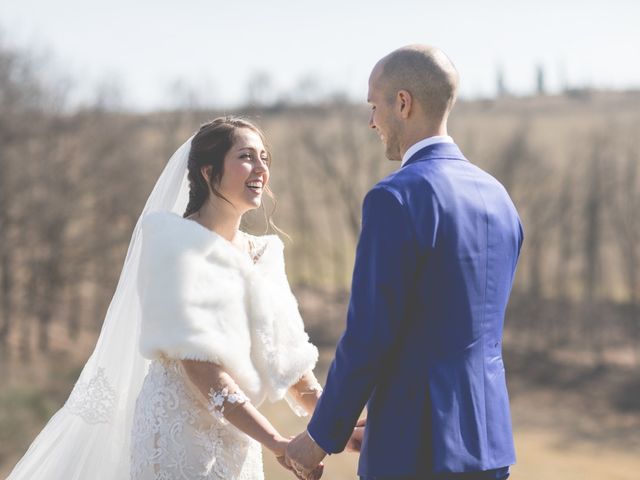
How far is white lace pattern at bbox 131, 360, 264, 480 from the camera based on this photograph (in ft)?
8.59

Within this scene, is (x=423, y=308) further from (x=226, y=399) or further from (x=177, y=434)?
(x=177, y=434)

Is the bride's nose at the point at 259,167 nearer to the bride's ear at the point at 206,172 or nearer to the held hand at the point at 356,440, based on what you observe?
the bride's ear at the point at 206,172

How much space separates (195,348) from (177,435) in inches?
11.0

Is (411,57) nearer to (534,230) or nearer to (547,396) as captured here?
(547,396)

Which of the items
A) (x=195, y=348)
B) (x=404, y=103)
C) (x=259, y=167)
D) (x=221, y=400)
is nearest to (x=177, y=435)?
(x=221, y=400)

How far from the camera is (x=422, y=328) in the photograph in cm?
241

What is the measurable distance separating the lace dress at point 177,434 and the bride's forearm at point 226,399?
0.01 m

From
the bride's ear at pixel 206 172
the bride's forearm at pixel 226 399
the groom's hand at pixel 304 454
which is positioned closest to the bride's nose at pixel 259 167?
the bride's ear at pixel 206 172

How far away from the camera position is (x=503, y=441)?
253 centimetres

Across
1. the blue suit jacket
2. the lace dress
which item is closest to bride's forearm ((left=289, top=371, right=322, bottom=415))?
the lace dress

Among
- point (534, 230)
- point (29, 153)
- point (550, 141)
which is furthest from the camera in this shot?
point (550, 141)

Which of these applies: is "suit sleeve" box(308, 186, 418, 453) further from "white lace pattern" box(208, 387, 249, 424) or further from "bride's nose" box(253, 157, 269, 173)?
"bride's nose" box(253, 157, 269, 173)

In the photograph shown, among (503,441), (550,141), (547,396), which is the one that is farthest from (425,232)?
(550,141)

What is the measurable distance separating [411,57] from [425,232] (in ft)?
1.65
